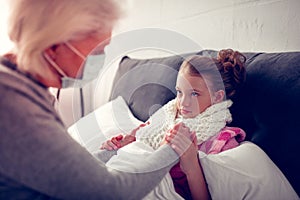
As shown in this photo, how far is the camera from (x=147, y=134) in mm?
1172

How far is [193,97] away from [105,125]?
500 millimetres

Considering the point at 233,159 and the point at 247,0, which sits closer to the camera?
the point at 233,159


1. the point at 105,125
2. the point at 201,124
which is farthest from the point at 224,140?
the point at 105,125

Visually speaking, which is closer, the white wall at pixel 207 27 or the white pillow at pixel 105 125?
the white wall at pixel 207 27

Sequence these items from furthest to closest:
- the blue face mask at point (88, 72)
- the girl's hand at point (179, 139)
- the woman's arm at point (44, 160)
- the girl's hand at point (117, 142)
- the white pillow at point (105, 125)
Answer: the white pillow at point (105, 125) → the girl's hand at point (117, 142) → the girl's hand at point (179, 139) → the blue face mask at point (88, 72) → the woman's arm at point (44, 160)

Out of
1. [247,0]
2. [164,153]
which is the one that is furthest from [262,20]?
[164,153]

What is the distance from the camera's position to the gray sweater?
664 mm

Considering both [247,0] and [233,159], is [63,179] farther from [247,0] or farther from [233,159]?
[247,0]

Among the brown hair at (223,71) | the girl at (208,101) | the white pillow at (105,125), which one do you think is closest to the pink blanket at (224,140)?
the girl at (208,101)

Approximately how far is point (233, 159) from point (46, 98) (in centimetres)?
50

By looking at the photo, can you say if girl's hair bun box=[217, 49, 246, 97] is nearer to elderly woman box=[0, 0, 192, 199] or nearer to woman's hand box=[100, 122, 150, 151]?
woman's hand box=[100, 122, 150, 151]

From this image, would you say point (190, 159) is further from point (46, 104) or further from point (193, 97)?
point (46, 104)

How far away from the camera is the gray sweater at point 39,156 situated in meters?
0.66

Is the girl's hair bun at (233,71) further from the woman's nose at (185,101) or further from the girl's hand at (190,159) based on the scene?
the girl's hand at (190,159)
